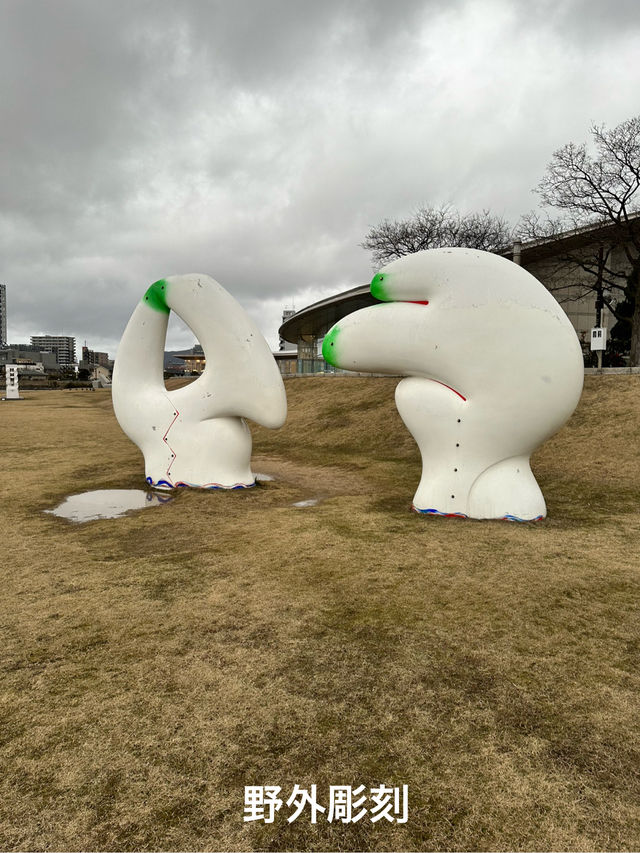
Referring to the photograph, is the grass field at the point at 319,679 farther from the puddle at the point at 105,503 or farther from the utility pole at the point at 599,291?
the utility pole at the point at 599,291

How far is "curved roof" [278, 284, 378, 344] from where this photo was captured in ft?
93.4

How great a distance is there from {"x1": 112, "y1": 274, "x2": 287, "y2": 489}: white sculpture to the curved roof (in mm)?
16151

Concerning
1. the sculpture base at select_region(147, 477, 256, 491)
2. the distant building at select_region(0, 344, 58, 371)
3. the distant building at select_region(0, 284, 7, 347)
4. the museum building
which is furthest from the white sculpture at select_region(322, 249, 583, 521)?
the distant building at select_region(0, 284, 7, 347)

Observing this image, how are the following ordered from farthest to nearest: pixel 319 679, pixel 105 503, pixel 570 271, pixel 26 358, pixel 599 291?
pixel 26 358 < pixel 570 271 < pixel 599 291 < pixel 105 503 < pixel 319 679

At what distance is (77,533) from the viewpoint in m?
5.00

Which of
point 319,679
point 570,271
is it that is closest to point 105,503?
point 319,679

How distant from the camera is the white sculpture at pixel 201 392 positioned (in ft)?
22.1

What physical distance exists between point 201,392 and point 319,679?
16.8 feet

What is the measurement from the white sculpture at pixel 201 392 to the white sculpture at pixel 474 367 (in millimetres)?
1715

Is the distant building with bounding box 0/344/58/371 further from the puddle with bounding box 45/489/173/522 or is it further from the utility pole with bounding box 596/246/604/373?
the puddle with bounding box 45/489/173/522

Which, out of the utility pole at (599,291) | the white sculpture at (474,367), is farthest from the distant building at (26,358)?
the white sculpture at (474,367)

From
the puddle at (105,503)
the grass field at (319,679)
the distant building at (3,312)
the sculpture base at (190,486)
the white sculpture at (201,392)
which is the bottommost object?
the puddle at (105,503)

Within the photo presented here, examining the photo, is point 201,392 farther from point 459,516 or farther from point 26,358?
point 26,358

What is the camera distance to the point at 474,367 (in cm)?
520
